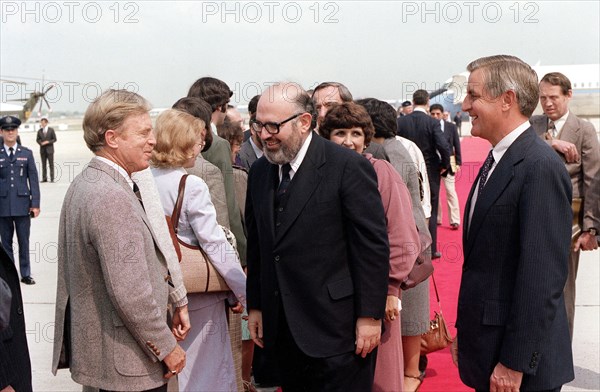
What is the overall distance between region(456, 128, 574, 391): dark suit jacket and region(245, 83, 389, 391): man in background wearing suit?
1.54ft

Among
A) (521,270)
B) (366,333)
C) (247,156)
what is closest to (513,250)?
(521,270)

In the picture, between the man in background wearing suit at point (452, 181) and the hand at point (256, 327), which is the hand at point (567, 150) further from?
the man in background wearing suit at point (452, 181)

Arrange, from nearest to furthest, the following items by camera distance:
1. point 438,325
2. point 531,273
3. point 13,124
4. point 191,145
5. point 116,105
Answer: point 531,273
point 116,105
point 191,145
point 438,325
point 13,124

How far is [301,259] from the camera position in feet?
10.3

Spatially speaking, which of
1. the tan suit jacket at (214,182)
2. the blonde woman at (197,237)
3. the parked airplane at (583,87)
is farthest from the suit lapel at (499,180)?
the parked airplane at (583,87)

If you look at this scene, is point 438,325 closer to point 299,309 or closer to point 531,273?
point 299,309

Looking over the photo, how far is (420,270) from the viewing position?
4113mm

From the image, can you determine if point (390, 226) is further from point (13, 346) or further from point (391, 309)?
point (13, 346)

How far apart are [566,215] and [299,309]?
118 cm

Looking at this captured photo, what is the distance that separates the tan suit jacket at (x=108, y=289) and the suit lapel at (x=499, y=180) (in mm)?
1308

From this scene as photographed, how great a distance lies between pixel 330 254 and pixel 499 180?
2.67 feet

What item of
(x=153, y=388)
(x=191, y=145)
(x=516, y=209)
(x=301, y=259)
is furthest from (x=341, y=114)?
(x=153, y=388)

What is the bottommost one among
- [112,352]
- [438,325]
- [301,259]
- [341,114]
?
[438,325]

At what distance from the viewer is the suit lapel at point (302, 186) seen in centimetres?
314
